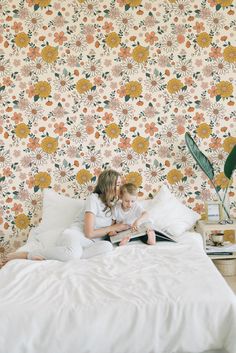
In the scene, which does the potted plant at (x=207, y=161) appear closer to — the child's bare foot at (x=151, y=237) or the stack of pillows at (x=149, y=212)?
the stack of pillows at (x=149, y=212)

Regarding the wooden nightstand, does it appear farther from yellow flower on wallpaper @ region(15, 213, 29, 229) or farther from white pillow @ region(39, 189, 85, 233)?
yellow flower on wallpaper @ region(15, 213, 29, 229)

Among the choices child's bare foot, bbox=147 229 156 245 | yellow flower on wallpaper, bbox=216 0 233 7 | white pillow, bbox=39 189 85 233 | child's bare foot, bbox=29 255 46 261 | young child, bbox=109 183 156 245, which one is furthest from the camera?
yellow flower on wallpaper, bbox=216 0 233 7

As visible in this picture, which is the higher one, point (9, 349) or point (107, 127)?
point (107, 127)

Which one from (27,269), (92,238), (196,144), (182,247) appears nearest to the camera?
(27,269)

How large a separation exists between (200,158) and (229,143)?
0.40 m

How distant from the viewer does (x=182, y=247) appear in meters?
3.02

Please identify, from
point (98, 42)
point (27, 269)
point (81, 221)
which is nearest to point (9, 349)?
point (27, 269)

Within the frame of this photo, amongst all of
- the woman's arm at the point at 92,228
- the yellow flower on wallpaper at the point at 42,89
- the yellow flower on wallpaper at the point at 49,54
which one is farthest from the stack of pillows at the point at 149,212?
the yellow flower on wallpaper at the point at 49,54

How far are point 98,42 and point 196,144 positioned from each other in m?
1.19

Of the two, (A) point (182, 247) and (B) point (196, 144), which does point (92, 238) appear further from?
(B) point (196, 144)

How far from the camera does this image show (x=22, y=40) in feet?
12.9

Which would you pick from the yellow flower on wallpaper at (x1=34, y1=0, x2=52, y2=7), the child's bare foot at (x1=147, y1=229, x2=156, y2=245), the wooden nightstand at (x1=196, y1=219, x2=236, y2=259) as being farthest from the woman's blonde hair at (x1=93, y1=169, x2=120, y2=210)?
the yellow flower on wallpaper at (x1=34, y1=0, x2=52, y2=7)

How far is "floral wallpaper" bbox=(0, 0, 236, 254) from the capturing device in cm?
389

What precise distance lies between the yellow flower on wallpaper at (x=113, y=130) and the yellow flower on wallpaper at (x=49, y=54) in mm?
736
